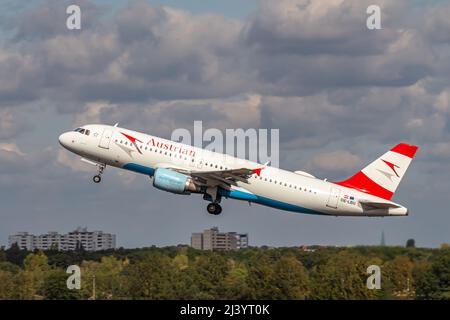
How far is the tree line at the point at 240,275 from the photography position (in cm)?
9325

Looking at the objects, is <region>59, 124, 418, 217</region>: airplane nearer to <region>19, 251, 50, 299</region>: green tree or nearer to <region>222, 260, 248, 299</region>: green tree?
<region>222, 260, 248, 299</region>: green tree

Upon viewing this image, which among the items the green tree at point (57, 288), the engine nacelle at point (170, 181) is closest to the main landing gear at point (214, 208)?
the engine nacelle at point (170, 181)

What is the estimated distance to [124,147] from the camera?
75000 millimetres

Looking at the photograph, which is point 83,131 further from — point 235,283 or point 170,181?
point 235,283

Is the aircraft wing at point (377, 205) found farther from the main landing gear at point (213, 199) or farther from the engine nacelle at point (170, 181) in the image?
the engine nacelle at point (170, 181)

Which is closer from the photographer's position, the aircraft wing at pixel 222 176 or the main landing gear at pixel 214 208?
the aircraft wing at pixel 222 176

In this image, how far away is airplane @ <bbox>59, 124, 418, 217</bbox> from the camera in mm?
75000

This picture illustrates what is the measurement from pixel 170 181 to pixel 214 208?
6077mm

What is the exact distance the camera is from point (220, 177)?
7556 centimetres

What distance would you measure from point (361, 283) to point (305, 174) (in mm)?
22673

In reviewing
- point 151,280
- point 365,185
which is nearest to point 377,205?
point 365,185

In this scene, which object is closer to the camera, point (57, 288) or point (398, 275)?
point (398, 275)
